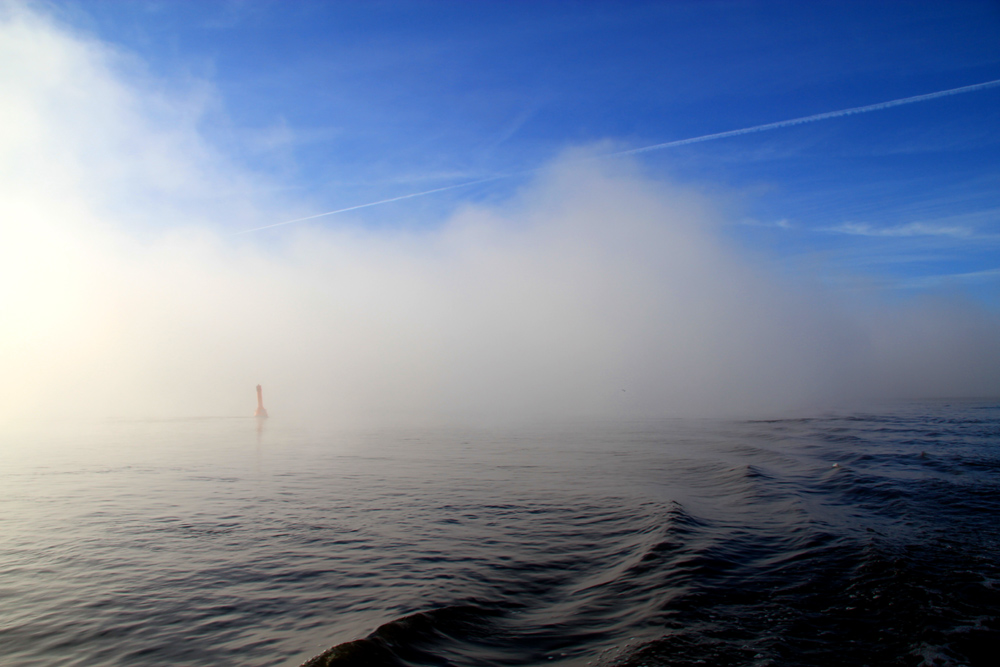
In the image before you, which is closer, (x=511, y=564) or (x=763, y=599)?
(x=763, y=599)

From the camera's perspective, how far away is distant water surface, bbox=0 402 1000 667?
6902 mm

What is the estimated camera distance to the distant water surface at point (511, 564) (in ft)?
22.6

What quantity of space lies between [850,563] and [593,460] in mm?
15110

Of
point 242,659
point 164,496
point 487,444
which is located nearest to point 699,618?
point 242,659

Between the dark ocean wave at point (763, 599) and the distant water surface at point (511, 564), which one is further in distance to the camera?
the distant water surface at point (511, 564)

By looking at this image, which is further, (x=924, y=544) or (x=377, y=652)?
(x=924, y=544)

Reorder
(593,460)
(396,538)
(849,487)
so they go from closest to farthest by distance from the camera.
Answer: (396,538) < (849,487) < (593,460)

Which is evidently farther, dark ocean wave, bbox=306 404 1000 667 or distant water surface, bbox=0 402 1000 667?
distant water surface, bbox=0 402 1000 667

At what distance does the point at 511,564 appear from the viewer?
1023cm

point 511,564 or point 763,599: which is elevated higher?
point 511,564

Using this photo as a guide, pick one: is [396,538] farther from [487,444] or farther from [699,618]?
[487,444]

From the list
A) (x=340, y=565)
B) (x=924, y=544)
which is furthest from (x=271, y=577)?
(x=924, y=544)

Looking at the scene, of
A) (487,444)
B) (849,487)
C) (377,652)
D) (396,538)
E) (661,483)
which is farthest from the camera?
(487,444)

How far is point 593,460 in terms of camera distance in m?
24.6
